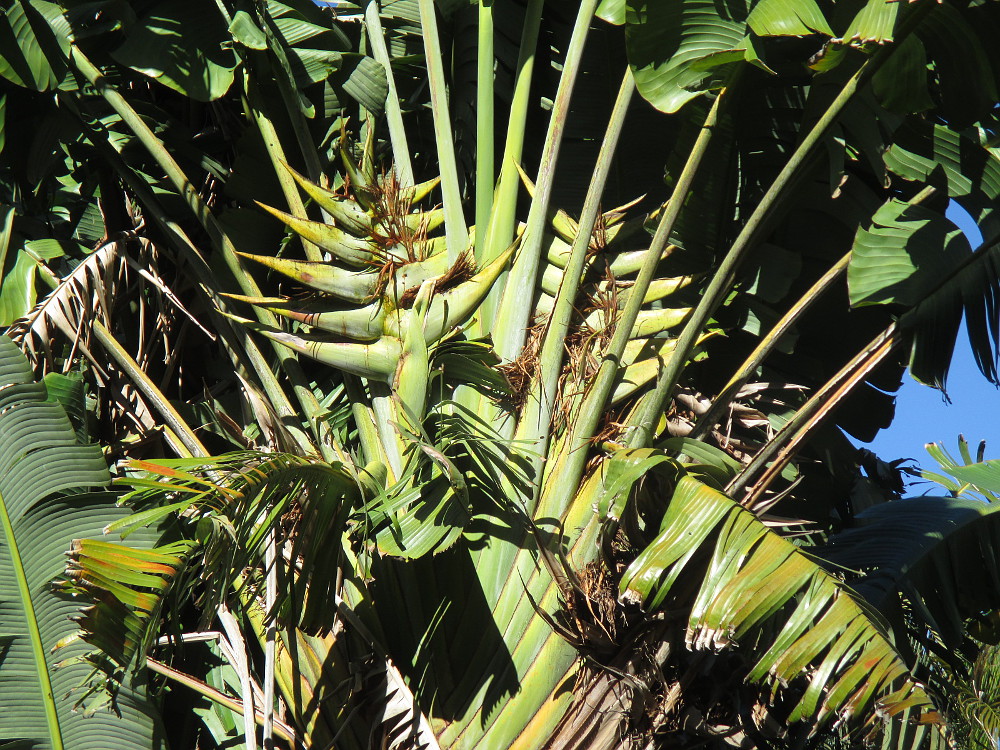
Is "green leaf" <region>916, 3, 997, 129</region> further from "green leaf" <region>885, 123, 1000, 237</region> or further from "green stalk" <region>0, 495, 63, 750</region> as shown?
"green stalk" <region>0, 495, 63, 750</region>

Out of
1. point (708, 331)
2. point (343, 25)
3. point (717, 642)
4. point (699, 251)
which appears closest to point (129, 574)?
point (717, 642)

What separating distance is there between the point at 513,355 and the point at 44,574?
1531mm

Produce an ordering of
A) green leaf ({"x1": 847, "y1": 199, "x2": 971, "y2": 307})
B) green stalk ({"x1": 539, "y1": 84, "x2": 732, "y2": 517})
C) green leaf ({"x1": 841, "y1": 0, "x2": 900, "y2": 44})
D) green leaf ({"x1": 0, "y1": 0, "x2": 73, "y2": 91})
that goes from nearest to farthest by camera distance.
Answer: green leaf ({"x1": 841, "y1": 0, "x2": 900, "y2": 44})
green stalk ({"x1": 539, "y1": 84, "x2": 732, "y2": 517})
green leaf ({"x1": 847, "y1": 199, "x2": 971, "y2": 307})
green leaf ({"x1": 0, "y1": 0, "x2": 73, "y2": 91})

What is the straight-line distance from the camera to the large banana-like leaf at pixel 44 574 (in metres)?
2.53

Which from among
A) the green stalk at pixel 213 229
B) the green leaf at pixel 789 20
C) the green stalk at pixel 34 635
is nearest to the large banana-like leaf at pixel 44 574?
the green stalk at pixel 34 635

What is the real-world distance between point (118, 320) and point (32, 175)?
597mm

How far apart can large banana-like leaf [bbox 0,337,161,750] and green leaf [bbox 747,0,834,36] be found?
7.38 feet

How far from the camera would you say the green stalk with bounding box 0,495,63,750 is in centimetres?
252

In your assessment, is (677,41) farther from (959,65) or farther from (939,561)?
(939,561)

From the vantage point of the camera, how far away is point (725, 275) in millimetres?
2439

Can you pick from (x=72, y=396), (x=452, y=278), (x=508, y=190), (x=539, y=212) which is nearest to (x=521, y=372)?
(x=452, y=278)

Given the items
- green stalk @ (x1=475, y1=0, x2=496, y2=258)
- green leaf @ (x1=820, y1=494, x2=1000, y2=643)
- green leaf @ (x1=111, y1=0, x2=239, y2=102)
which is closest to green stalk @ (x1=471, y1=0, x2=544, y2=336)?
green stalk @ (x1=475, y1=0, x2=496, y2=258)

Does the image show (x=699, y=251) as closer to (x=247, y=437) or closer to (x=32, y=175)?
(x=247, y=437)

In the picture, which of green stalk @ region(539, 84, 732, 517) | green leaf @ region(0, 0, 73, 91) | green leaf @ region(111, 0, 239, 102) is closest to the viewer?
green stalk @ region(539, 84, 732, 517)
